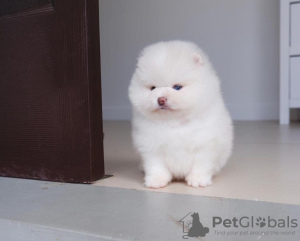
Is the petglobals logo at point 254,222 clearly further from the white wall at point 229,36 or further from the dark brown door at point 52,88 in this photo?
the white wall at point 229,36

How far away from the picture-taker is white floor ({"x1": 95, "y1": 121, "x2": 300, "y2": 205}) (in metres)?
1.05

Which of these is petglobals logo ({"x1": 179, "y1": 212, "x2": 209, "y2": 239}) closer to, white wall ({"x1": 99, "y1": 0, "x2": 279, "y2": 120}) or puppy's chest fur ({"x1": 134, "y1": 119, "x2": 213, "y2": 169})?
puppy's chest fur ({"x1": 134, "y1": 119, "x2": 213, "y2": 169})

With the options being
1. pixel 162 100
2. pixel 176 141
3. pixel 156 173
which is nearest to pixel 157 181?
pixel 156 173

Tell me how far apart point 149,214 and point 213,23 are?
2.89 metres

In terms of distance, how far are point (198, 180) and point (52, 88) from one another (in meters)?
0.57

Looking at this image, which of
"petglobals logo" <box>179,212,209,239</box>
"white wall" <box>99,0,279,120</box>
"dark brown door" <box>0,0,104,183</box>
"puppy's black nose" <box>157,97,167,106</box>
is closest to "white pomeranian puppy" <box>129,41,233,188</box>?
"puppy's black nose" <box>157,97,167,106</box>

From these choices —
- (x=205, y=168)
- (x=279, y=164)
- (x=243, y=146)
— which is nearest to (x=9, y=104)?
(x=205, y=168)

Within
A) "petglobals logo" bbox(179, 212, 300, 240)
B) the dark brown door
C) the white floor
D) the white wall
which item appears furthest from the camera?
the white wall

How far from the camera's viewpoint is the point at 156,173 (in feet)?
3.81

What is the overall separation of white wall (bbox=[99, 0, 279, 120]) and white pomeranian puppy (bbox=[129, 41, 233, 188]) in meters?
2.30

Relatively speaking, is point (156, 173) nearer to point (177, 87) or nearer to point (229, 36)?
point (177, 87)

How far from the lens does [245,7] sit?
10.9 feet

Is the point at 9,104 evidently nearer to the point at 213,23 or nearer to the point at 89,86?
the point at 89,86

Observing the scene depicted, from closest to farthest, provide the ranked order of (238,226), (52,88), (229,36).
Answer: (238,226) < (52,88) < (229,36)
